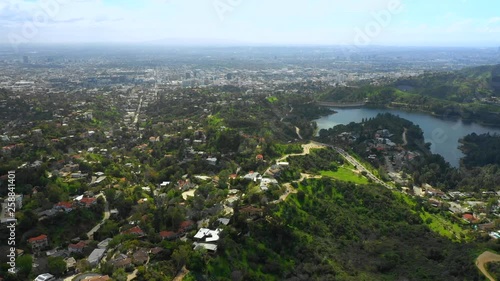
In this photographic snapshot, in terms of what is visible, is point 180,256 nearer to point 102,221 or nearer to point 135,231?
point 135,231

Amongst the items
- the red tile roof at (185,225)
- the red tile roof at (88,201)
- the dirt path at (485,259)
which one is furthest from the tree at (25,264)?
the dirt path at (485,259)

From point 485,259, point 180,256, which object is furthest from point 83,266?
point 485,259

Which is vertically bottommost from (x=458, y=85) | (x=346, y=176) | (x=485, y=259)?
(x=346, y=176)

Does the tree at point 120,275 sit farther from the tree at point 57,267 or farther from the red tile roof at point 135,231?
the red tile roof at point 135,231

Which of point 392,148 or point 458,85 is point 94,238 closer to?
point 392,148

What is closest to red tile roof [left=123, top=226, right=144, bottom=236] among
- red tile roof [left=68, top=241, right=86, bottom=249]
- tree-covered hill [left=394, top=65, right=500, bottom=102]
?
red tile roof [left=68, top=241, right=86, bottom=249]

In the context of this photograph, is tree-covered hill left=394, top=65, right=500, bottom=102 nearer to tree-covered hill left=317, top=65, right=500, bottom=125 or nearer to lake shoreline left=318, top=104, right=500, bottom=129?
tree-covered hill left=317, top=65, right=500, bottom=125
